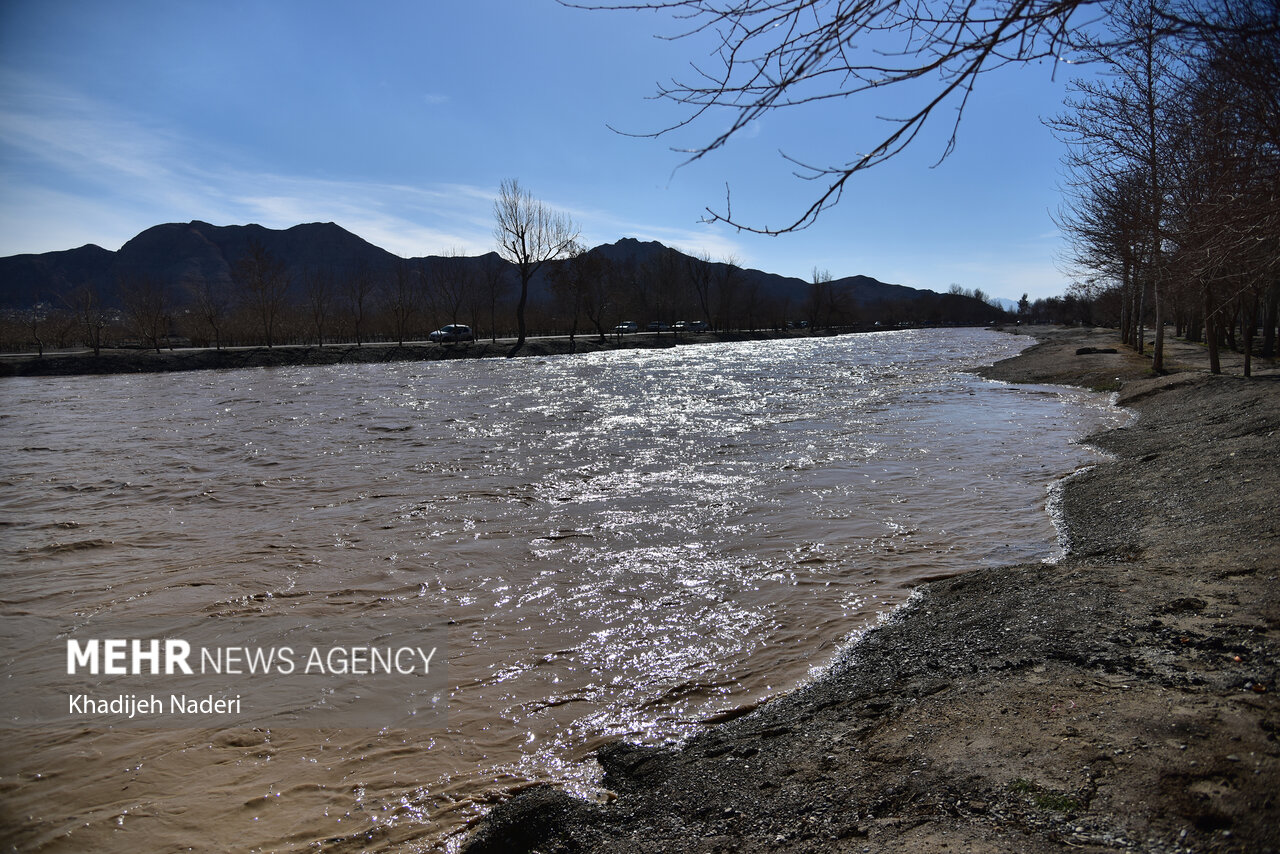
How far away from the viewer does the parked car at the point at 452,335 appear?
6084 cm

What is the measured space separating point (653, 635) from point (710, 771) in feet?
6.72

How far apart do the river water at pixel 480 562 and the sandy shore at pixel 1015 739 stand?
475 millimetres

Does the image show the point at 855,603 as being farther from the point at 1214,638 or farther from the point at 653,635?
the point at 1214,638

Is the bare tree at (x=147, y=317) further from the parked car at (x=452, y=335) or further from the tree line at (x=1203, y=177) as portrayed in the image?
the tree line at (x=1203, y=177)

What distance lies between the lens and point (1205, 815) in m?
2.30

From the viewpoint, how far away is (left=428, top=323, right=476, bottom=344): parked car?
6084 cm

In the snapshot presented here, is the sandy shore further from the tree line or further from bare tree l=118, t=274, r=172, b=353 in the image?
bare tree l=118, t=274, r=172, b=353

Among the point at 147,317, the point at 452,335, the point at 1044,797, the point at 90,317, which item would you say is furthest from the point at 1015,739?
the point at 452,335

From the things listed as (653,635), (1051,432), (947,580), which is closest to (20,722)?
(653,635)

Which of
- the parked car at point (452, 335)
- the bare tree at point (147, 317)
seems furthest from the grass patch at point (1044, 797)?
the parked car at point (452, 335)

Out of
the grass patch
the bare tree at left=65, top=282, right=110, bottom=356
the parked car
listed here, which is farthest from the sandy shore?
the parked car

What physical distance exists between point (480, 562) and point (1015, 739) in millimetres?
5458

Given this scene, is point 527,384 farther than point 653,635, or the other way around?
point 527,384

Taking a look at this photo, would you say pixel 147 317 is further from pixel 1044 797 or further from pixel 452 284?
pixel 1044 797
